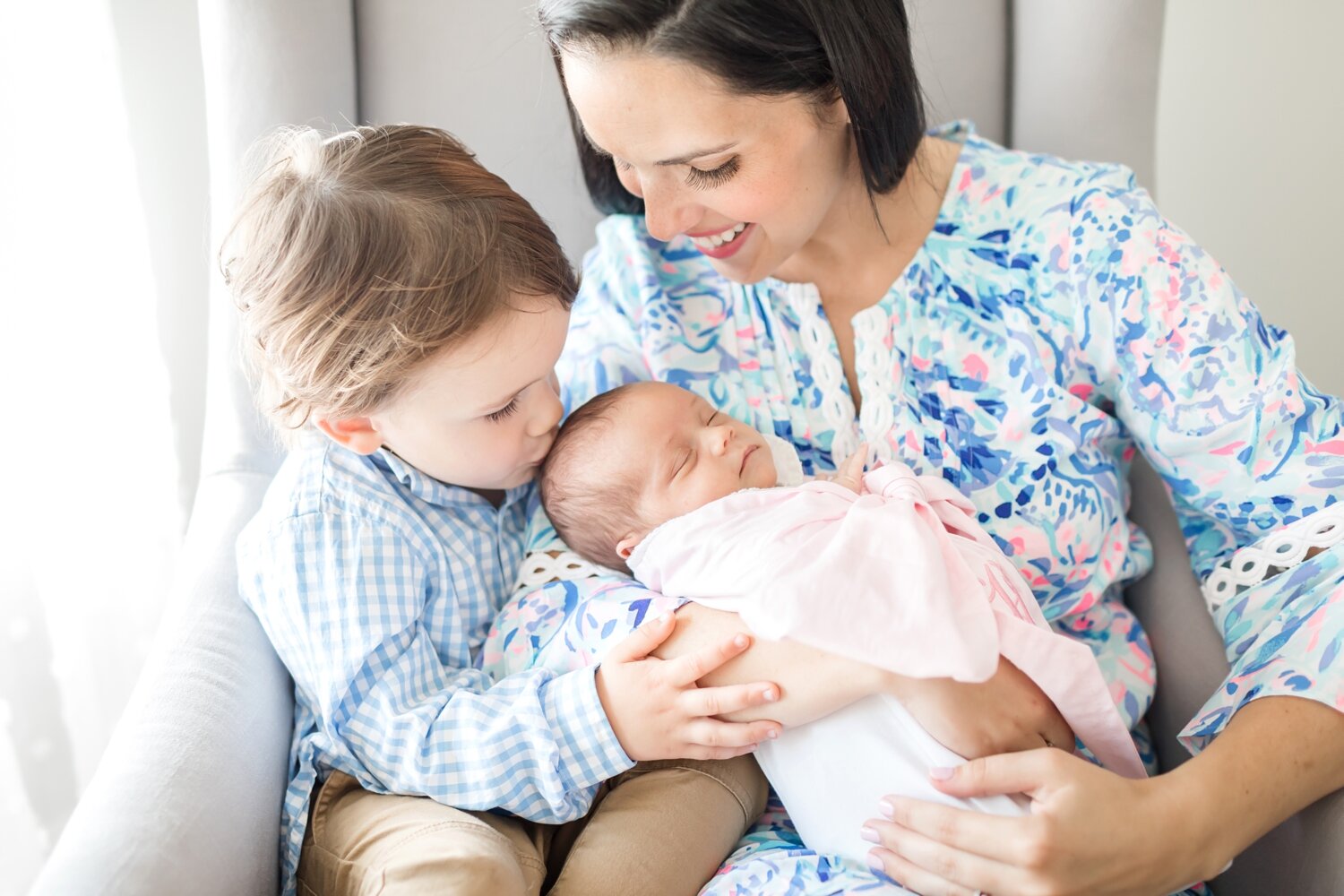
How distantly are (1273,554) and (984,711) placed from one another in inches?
16.7

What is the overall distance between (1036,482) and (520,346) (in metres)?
0.63

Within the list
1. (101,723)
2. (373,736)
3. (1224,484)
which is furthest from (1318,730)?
(101,723)

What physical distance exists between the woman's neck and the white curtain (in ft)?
3.54

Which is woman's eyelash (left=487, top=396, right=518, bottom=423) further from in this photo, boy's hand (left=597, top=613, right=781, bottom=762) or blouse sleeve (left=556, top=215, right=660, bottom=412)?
boy's hand (left=597, top=613, right=781, bottom=762)

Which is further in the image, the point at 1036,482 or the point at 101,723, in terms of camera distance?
the point at 101,723

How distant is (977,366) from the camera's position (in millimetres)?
1388

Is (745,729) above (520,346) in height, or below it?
below

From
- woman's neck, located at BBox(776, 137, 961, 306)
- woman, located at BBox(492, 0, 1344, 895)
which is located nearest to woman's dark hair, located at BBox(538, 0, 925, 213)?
woman, located at BBox(492, 0, 1344, 895)

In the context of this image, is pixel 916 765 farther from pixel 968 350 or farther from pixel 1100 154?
pixel 1100 154

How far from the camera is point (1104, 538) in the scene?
1.38 m

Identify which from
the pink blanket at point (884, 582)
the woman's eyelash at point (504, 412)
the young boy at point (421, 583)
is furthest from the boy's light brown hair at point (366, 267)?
the pink blanket at point (884, 582)

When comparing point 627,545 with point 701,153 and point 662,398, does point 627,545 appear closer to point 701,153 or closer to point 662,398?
point 662,398

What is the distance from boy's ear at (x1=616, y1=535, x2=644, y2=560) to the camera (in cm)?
128

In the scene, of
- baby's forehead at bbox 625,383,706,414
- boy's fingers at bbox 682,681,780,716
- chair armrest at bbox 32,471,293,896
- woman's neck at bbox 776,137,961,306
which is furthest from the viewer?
A: woman's neck at bbox 776,137,961,306
